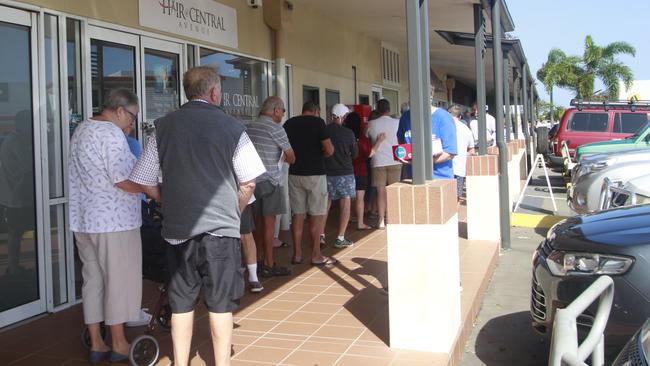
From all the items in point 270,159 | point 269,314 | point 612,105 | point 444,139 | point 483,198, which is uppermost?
point 612,105

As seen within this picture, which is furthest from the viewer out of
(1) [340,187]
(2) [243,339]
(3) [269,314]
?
(1) [340,187]

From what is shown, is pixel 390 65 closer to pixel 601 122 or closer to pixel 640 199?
pixel 601 122

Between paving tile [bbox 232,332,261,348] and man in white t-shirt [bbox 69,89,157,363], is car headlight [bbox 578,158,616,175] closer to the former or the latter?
paving tile [bbox 232,332,261,348]

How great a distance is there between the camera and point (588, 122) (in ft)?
56.3

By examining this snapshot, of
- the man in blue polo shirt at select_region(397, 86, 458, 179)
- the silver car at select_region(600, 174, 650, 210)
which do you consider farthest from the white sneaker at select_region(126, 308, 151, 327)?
the silver car at select_region(600, 174, 650, 210)

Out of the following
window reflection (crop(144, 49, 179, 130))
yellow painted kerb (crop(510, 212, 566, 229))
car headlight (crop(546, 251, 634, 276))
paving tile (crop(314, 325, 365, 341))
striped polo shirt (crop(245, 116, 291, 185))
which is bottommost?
paving tile (crop(314, 325, 365, 341))

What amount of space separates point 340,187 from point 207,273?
4.61m

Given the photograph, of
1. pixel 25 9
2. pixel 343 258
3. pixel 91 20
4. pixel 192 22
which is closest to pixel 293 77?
pixel 192 22

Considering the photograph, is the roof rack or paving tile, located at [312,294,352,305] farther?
the roof rack

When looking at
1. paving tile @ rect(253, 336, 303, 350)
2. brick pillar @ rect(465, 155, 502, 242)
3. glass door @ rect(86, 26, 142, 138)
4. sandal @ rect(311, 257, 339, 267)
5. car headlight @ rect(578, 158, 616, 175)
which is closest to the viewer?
paving tile @ rect(253, 336, 303, 350)

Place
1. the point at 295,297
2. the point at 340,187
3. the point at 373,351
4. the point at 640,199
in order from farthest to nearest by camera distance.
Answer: the point at 340,187
the point at 640,199
the point at 295,297
the point at 373,351

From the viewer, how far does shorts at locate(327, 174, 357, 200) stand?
8.07m

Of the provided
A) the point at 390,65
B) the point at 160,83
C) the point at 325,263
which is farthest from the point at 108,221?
the point at 390,65

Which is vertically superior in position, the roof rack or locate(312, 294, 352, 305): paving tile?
the roof rack
